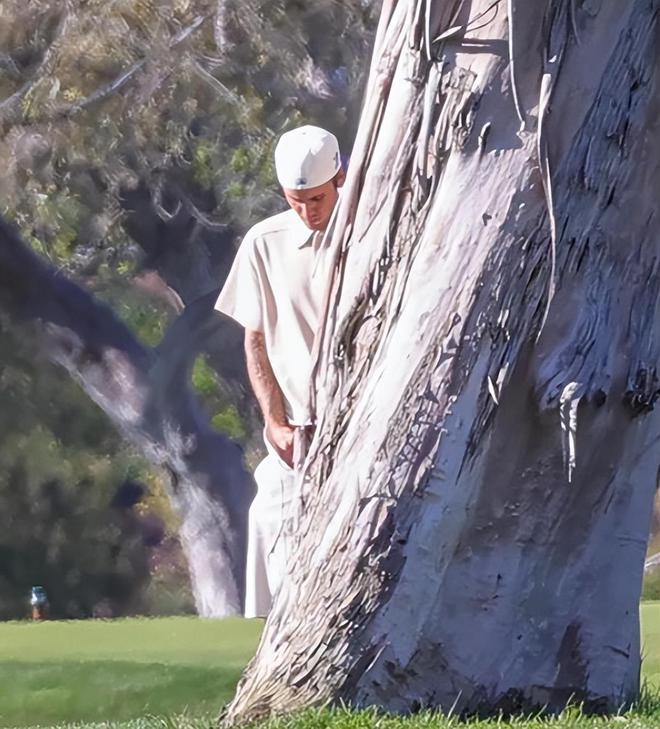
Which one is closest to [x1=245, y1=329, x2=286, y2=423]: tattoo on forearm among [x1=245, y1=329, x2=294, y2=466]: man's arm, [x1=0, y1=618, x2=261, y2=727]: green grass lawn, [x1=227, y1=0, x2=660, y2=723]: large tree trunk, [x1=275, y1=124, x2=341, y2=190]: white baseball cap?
[x1=245, y1=329, x2=294, y2=466]: man's arm

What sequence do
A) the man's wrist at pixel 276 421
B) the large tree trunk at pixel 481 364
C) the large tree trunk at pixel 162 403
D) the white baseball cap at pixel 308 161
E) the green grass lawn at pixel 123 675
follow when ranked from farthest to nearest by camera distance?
1. the large tree trunk at pixel 162 403
2. the green grass lawn at pixel 123 675
3. the man's wrist at pixel 276 421
4. the white baseball cap at pixel 308 161
5. the large tree trunk at pixel 481 364

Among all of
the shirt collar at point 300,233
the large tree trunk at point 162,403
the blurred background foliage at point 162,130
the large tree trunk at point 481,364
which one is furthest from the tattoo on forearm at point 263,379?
the large tree trunk at point 162,403

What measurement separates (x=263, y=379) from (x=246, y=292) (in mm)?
263

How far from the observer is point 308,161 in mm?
4750

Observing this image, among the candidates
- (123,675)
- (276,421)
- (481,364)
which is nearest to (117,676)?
(123,675)

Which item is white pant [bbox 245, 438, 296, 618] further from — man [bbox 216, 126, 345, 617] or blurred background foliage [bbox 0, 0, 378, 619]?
blurred background foliage [bbox 0, 0, 378, 619]

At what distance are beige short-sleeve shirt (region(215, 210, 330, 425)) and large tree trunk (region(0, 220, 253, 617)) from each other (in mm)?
12372

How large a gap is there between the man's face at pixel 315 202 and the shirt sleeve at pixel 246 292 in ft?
0.57

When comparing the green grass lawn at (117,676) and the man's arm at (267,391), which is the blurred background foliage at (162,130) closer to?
the green grass lawn at (117,676)

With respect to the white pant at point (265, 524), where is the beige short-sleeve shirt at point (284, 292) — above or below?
above

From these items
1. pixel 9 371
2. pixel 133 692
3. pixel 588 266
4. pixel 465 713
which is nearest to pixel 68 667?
pixel 133 692

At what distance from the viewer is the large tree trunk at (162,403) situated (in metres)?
17.3

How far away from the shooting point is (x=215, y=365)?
18312 millimetres

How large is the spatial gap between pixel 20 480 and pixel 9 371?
232 centimetres
